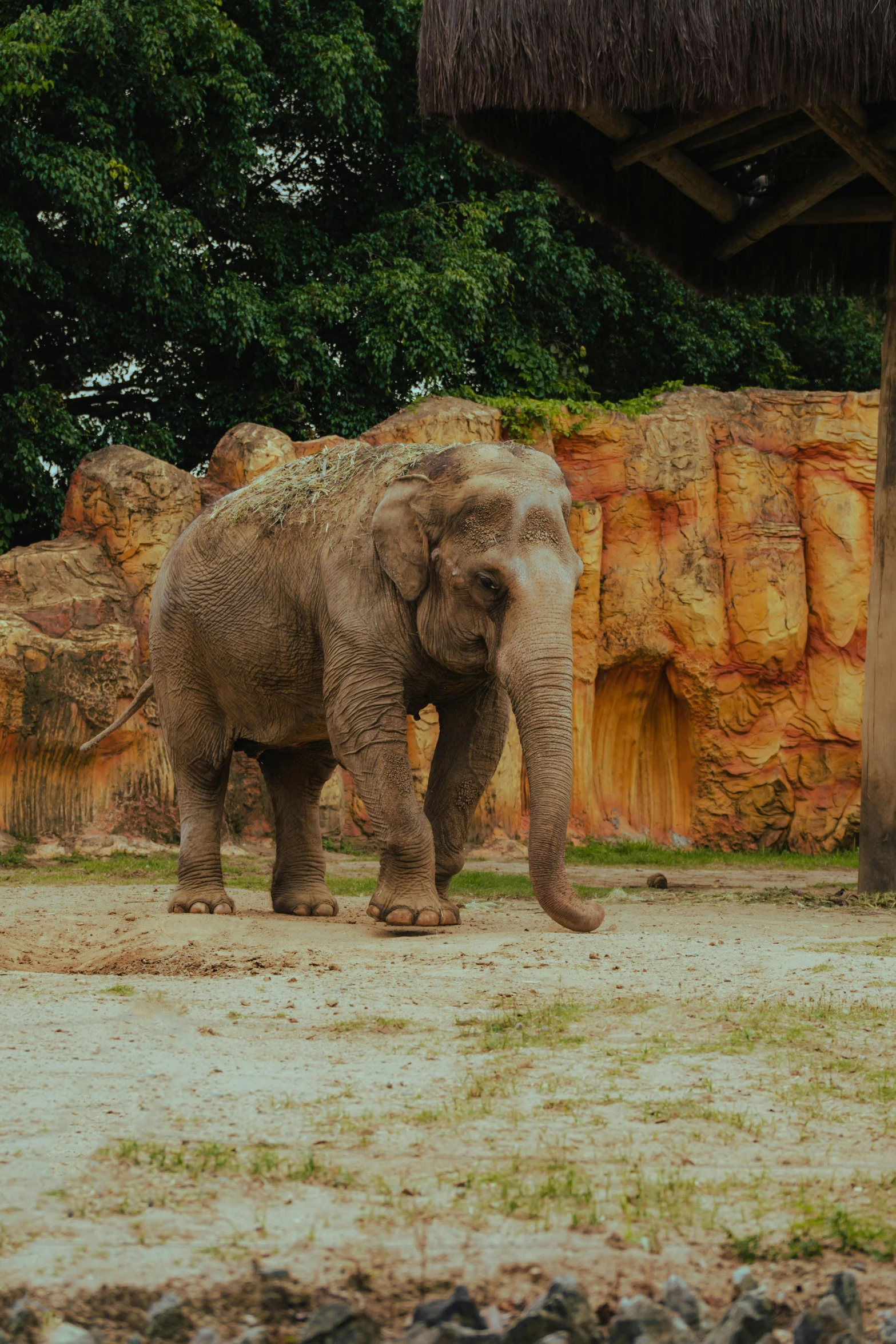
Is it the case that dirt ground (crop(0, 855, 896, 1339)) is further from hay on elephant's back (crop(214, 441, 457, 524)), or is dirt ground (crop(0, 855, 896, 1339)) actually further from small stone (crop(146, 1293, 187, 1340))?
hay on elephant's back (crop(214, 441, 457, 524))

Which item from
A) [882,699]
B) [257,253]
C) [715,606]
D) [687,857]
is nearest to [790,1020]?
[882,699]

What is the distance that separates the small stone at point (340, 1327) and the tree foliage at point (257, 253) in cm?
1334

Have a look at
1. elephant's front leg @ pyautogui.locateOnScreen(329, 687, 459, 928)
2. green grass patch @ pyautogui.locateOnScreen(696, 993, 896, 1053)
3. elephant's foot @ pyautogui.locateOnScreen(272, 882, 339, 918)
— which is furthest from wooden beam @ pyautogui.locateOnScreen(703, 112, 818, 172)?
green grass patch @ pyautogui.locateOnScreen(696, 993, 896, 1053)

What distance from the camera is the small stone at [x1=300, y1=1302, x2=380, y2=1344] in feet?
7.52

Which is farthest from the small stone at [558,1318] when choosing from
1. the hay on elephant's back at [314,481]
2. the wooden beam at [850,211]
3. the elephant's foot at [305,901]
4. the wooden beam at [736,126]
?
the wooden beam at [850,211]

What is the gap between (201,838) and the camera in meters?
7.80

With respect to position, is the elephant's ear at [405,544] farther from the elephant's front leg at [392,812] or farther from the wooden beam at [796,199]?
the wooden beam at [796,199]

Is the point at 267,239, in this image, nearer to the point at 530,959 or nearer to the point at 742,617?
the point at 742,617

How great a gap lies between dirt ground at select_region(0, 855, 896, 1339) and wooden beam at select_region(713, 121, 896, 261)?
17.1 ft

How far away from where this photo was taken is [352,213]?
61.4 ft

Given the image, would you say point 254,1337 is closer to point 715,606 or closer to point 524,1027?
point 524,1027

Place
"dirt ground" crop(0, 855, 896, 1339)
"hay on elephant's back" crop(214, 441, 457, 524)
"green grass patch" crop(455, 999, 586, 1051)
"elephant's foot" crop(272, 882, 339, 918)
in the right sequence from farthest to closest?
1. "elephant's foot" crop(272, 882, 339, 918)
2. "hay on elephant's back" crop(214, 441, 457, 524)
3. "green grass patch" crop(455, 999, 586, 1051)
4. "dirt ground" crop(0, 855, 896, 1339)

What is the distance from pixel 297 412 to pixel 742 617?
5.18m

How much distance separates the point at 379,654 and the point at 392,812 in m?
0.70
